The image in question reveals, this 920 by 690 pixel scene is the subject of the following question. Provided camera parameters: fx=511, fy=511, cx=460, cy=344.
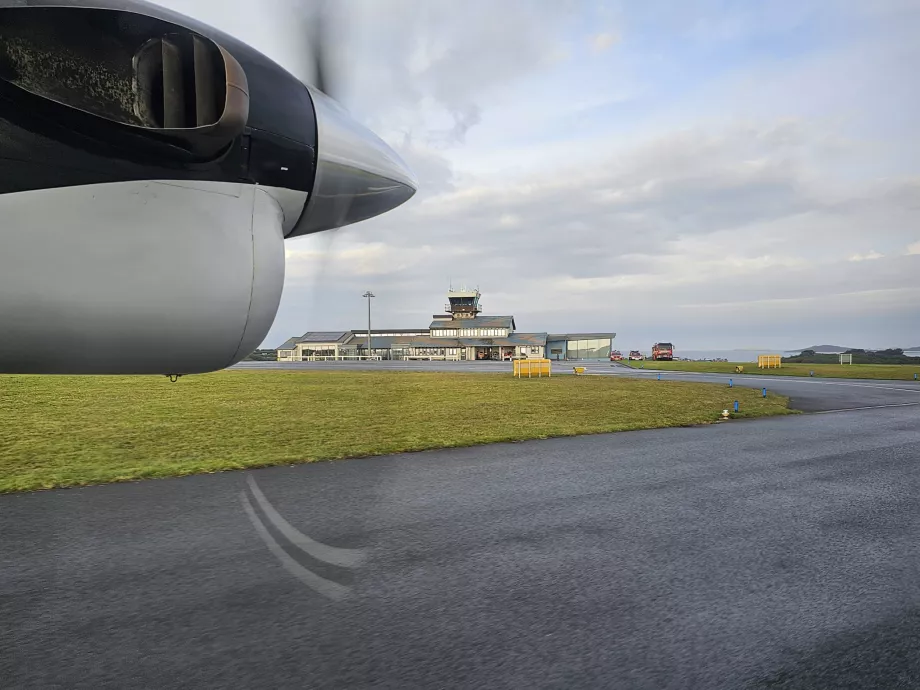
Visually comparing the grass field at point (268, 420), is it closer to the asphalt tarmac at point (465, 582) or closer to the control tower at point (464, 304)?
the asphalt tarmac at point (465, 582)

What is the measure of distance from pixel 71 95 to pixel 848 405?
66.6 feet

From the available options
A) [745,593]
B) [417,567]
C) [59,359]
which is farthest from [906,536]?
[59,359]

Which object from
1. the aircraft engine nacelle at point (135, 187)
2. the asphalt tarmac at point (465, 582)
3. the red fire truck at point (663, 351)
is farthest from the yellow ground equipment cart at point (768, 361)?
the aircraft engine nacelle at point (135, 187)

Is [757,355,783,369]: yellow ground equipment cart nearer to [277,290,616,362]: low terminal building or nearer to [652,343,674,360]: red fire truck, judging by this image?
[652,343,674,360]: red fire truck

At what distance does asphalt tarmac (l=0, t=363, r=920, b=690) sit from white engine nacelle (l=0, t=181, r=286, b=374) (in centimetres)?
166

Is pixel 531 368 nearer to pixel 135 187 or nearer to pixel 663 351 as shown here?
pixel 135 187

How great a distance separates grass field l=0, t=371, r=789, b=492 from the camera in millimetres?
8016

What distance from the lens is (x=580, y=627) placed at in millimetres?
3057

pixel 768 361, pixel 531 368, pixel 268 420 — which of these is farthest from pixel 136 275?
pixel 768 361

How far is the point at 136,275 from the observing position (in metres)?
3.04

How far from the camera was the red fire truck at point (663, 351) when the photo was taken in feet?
218

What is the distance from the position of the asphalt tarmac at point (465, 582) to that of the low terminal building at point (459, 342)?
71.2m

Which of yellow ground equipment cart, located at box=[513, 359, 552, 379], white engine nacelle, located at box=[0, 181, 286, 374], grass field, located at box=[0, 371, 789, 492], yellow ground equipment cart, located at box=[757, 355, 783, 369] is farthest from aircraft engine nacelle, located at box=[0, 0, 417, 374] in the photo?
yellow ground equipment cart, located at box=[757, 355, 783, 369]

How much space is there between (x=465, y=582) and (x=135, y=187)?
3.34 m
